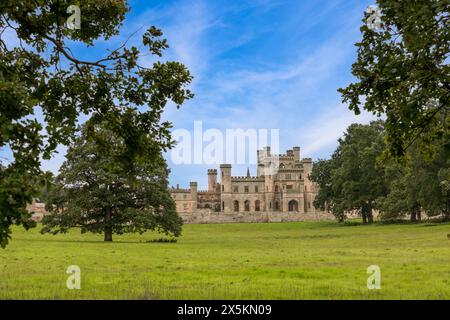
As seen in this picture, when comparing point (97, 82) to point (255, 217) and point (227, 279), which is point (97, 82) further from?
point (255, 217)

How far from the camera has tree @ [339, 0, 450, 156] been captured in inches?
375

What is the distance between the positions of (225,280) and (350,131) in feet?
204

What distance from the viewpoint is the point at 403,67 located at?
1005 cm

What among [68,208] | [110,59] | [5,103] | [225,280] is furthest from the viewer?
[68,208]

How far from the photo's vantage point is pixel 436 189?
151 feet

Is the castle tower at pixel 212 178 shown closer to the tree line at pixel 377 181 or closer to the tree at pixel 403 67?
the tree line at pixel 377 181

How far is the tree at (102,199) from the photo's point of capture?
32938 millimetres

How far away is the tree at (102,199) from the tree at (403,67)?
2283 cm

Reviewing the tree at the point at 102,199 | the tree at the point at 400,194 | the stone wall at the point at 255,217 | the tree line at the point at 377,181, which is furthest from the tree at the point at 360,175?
the tree at the point at 102,199

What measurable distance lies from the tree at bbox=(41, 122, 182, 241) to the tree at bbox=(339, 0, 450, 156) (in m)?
22.8

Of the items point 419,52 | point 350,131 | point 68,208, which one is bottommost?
point 68,208

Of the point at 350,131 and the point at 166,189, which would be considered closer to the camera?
the point at 166,189

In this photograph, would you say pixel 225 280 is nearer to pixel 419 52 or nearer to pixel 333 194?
pixel 419 52
